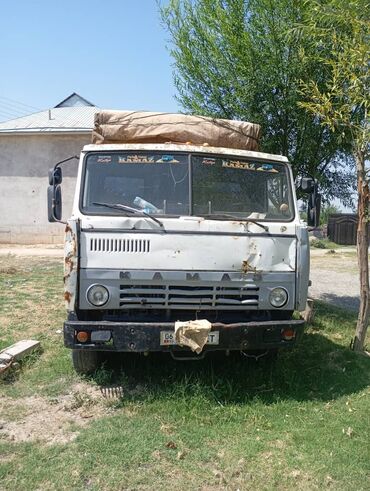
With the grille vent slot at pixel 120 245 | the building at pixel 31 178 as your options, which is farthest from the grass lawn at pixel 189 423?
the building at pixel 31 178

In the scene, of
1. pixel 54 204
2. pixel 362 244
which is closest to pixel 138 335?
pixel 54 204

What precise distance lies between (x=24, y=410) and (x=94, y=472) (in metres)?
1.31

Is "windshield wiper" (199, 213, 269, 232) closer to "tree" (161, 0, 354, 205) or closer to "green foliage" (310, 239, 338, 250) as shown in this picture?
"tree" (161, 0, 354, 205)

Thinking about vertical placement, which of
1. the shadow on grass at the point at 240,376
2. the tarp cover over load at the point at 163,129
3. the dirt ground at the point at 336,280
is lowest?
the dirt ground at the point at 336,280

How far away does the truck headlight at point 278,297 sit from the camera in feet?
15.9

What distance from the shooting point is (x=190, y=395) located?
478cm

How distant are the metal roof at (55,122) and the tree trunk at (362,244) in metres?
14.9

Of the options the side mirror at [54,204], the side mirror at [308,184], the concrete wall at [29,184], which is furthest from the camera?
the concrete wall at [29,184]

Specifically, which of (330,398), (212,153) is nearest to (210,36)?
(212,153)

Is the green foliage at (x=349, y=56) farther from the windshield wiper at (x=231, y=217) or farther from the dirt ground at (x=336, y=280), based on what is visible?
the dirt ground at (x=336, y=280)

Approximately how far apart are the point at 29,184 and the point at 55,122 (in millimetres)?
3040

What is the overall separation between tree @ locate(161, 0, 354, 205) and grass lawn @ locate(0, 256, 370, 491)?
3.42 meters

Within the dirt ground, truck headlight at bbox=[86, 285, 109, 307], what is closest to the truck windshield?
truck headlight at bbox=[86, 285, 109, 307]

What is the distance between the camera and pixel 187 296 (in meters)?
4.74
